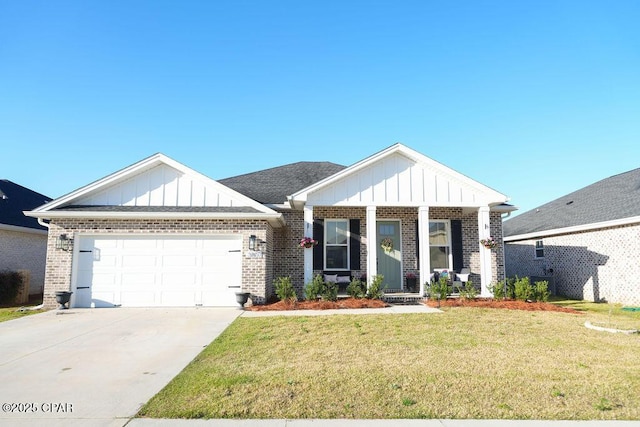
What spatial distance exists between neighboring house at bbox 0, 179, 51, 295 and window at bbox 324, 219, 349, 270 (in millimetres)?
11687

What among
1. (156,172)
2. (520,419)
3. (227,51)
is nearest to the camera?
(520,419)

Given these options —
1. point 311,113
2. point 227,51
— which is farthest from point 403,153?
point 227,51

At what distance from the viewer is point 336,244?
13.5 metres

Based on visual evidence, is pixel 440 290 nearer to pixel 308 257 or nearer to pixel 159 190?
pixel 308 257

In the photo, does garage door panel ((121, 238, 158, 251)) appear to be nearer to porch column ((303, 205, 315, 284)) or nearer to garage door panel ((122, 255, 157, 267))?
garage door panel ((122, 255, 157, 267))

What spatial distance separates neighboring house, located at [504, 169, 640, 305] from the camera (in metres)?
12.2

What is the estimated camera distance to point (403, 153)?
475 inches

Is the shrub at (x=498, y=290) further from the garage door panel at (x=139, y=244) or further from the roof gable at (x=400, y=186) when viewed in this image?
the garage door panel at (x=139, y=244)

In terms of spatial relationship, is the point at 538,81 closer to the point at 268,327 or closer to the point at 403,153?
the point at 403,153

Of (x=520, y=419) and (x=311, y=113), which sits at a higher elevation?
(x=311, y=113)

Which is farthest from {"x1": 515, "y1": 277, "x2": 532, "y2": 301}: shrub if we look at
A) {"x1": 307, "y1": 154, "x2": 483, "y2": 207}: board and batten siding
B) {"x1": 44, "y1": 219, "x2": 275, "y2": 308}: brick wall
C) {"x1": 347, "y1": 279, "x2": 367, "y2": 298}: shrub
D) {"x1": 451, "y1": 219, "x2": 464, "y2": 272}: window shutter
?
{"x1": 44, "y1": 219, "x2": 275, "y2": 308}: brick wall

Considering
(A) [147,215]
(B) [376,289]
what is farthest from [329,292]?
(A) [147,215]

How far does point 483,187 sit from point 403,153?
9.23 feet

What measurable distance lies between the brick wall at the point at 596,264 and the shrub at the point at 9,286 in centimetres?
2073
